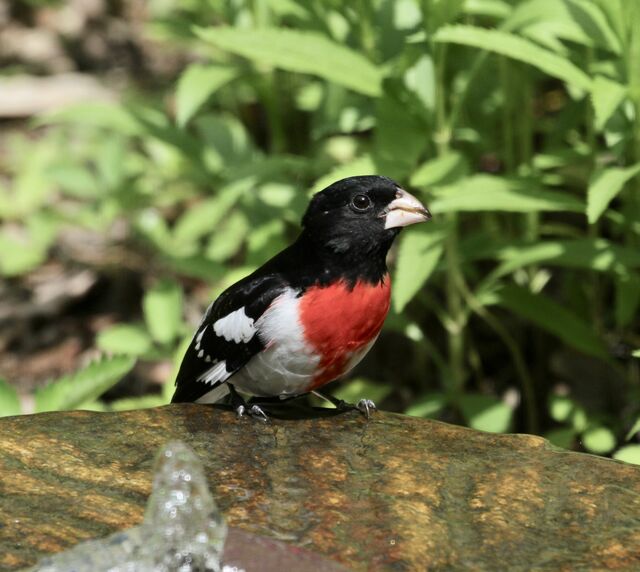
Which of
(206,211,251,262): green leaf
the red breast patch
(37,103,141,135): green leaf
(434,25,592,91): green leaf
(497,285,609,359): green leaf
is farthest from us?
(206,211,251,262): green leaf

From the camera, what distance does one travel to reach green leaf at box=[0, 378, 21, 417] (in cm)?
324

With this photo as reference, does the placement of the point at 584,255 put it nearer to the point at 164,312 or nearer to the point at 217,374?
the point at 217,374

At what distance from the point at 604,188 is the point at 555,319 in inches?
31.1

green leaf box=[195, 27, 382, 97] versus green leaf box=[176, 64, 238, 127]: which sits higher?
green leaf box=[195, 27, 382, 97]

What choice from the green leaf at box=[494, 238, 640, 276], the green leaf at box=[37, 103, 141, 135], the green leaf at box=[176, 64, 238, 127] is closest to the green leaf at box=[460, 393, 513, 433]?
the green leaf at box=[494, 238, 640, 276]

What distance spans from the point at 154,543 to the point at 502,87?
2.53 m

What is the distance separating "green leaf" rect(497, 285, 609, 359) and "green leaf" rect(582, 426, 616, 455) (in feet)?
0.81

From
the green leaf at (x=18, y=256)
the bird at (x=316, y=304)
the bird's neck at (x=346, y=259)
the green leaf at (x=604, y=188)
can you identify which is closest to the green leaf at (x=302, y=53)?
the bird at (x=316, y=304)

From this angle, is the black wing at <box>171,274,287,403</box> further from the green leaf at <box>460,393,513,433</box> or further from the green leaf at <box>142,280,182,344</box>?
the green leaf at <box>460,393,513,433</box>

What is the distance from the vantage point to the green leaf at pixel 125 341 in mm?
4094

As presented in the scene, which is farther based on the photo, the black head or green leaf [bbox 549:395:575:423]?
green leaf [bbox 549:395:575:423]

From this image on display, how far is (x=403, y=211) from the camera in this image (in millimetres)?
3074

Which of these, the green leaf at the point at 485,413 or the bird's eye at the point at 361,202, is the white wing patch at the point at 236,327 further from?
the green leaf at the point at 485,413

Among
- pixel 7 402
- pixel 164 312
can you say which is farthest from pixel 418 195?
pixel 7 402
